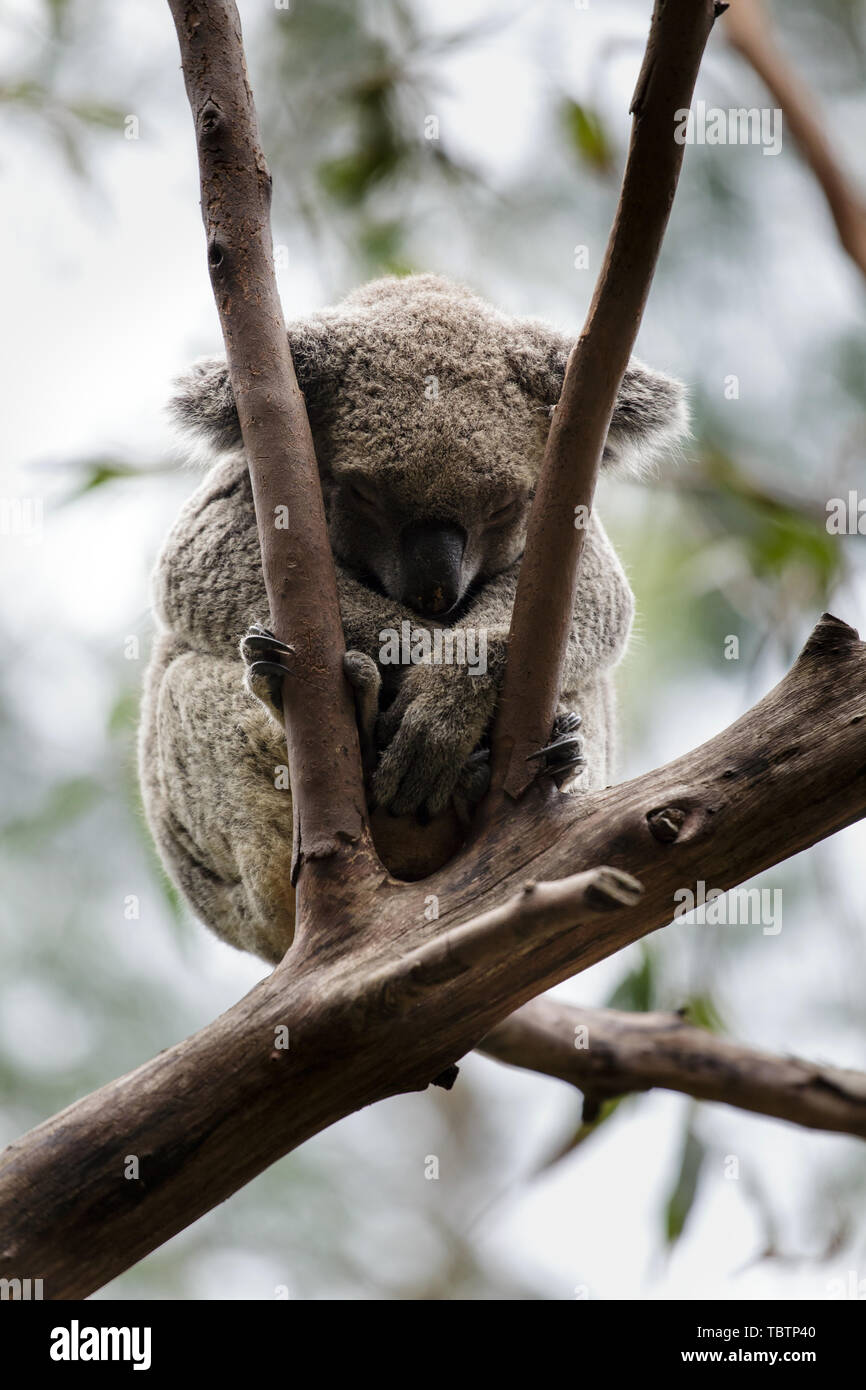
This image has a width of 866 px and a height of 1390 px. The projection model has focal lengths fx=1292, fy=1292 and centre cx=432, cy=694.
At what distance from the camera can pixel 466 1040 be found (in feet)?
6.45

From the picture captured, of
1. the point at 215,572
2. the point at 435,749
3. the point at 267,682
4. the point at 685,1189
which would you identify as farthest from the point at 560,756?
the point at 685,1189

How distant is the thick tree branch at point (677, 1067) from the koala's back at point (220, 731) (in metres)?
1.03

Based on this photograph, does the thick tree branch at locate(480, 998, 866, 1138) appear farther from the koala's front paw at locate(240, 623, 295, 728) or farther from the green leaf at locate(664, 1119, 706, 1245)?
the koala's front paw at locate(240, 623, 295, 728)

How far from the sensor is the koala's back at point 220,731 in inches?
102

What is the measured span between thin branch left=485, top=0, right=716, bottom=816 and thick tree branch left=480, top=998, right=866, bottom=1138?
1.62 meters

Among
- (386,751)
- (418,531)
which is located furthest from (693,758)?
(418,531)

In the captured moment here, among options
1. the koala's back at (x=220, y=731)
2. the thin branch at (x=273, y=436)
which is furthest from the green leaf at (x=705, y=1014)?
the thin branch at (x=273, y=436)

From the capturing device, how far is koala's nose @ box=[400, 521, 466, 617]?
248 centimetres

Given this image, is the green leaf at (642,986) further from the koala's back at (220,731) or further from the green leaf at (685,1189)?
the koala's back at (220,731)

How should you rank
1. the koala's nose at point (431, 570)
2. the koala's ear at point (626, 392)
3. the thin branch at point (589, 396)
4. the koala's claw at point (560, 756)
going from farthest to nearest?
the koala's ear at point (626, 392) → the koala's nose at point (431, 570) → the koala's claw at point (560, 756) → the thin branch at point (589, 396)

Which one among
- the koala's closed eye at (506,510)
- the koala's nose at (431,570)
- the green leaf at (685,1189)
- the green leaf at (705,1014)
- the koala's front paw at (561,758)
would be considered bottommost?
the green leaf at (685,1189)

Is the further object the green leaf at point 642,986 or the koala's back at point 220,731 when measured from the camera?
the green leaf at point 642,986

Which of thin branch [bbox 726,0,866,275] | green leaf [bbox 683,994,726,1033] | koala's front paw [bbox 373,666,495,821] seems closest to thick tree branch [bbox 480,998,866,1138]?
green leaf [bbox 683,994,726,1033]

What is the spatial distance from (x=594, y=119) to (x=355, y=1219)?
5681 mm
